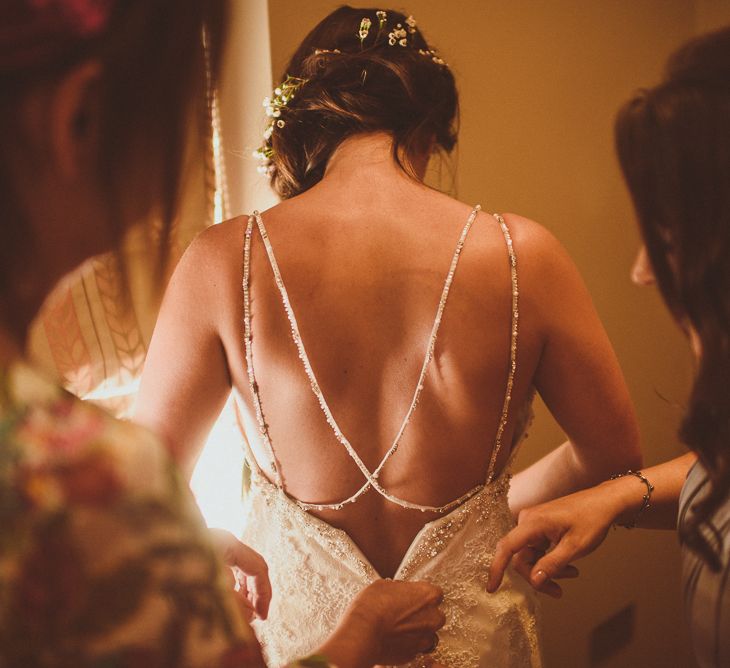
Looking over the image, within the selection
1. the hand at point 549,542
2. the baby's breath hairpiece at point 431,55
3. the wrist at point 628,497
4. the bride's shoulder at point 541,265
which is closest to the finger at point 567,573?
the hand at point 549,542

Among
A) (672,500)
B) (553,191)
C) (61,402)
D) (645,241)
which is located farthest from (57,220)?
(553,191)

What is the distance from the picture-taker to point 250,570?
1.14m

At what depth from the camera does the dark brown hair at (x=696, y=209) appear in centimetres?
76

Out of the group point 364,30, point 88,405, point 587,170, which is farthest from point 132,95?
A: point 587,170

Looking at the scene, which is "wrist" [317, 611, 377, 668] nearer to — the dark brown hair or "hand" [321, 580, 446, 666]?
"hand" [321, 580, 446, 666]

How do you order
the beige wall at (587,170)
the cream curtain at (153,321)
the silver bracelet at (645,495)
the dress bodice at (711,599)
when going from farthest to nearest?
1. the beige wall at (587,170)
2. the cream curtain at (153,321)
3. the silver bracelet at (645,495)
4. the dress bodice at (711,599)

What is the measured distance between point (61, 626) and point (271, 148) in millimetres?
1049

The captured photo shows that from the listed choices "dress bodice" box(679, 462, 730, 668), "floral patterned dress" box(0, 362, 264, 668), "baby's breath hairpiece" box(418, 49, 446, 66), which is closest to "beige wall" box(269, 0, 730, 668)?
"baby's breath hairpiece" box(418, 49, 446, 66)

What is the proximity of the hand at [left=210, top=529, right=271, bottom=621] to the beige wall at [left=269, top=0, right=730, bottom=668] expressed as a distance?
1215mm

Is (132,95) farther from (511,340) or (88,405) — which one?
(511,340)

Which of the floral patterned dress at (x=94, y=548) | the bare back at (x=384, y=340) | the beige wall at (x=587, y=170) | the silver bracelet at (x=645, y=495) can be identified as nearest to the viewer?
the floral patterned dress at (x=94, y=548)

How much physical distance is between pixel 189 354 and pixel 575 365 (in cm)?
55

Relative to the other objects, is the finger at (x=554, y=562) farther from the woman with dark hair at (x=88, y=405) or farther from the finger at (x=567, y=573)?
the woman with dark hair at (x=88, y=405)

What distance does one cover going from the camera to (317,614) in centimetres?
117
